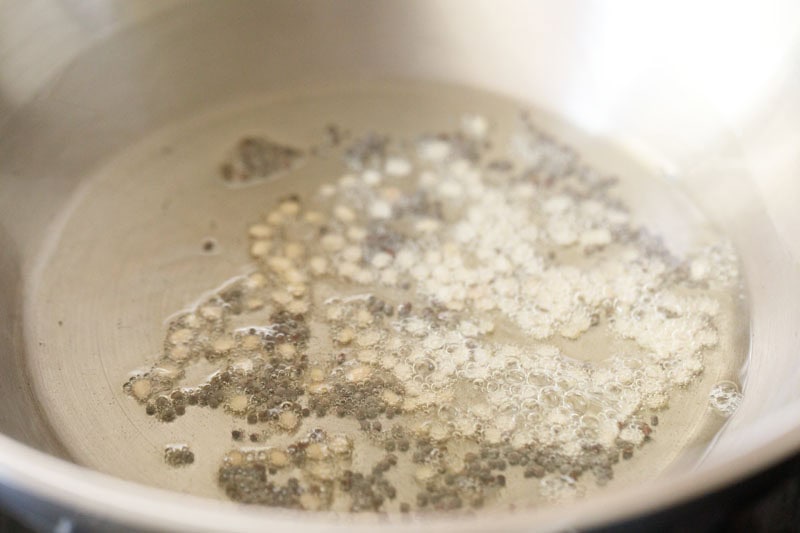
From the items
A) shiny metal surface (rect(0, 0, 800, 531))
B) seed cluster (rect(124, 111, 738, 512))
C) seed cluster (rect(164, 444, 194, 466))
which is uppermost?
shiny metal surface (rect(0, 0, 800, 531))

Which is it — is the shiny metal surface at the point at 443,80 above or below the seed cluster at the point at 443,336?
above

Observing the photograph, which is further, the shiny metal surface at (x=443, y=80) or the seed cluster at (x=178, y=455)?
the shiny metal surface at (x=443, y=80)

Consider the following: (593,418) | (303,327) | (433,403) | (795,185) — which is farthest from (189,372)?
(795,185)

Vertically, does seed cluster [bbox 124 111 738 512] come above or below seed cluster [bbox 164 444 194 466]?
above

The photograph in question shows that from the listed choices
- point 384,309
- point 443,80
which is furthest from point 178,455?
point 443,80

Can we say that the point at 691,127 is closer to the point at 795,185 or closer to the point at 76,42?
the point at 795,185

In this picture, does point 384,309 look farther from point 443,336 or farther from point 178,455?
point 178,455
